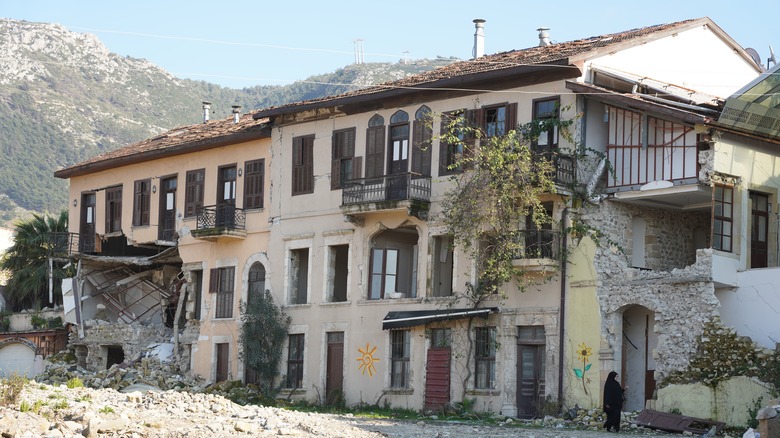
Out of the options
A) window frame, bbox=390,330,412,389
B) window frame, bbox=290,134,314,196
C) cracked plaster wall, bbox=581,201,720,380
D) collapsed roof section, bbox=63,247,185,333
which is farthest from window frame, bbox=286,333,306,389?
cracked plaster wall, bbox=581,201,720,380

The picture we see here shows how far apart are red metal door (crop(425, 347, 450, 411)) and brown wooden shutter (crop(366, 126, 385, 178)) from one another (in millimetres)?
5575

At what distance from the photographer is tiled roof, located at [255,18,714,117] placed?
33500 millimetres

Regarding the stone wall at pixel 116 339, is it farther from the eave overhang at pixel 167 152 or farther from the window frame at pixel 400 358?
the window frame at pixel 400 358

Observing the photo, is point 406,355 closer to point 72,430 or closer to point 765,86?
point 765,86

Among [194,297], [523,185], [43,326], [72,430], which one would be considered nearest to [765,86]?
[523,185]

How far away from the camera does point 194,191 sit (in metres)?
43.2

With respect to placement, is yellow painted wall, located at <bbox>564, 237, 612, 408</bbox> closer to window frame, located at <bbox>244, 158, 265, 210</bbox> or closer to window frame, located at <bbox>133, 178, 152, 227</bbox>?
window frame, located at <bbox>244, 158, 265, 210</bbox>

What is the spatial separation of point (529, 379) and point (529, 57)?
868 centimetres

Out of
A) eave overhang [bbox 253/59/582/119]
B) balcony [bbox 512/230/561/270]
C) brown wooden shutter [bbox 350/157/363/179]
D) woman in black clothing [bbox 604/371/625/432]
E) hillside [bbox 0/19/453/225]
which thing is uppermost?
hillside [bbox 0/19/453/225]

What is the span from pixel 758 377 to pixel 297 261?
16128 mm

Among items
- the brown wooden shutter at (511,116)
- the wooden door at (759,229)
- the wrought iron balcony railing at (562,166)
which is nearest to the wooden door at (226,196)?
the brown wooden shutter at (511,116)

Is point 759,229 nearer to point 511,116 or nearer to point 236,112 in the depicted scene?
point 511,116

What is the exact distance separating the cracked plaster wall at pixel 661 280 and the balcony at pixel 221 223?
1287cm

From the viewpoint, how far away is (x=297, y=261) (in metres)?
39.9
